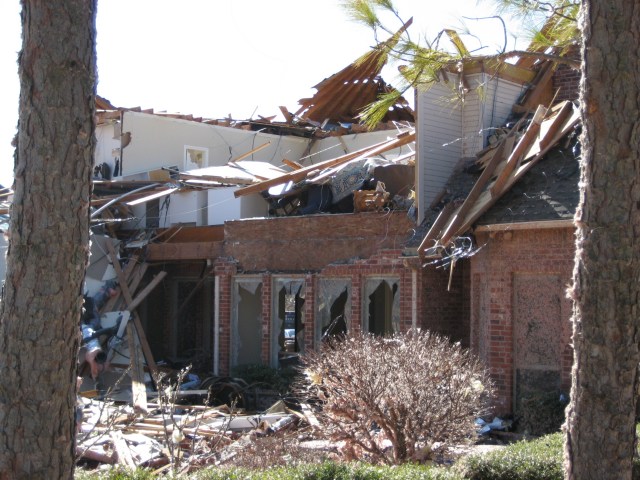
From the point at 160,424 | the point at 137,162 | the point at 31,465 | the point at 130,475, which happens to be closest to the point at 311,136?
the point at 137,162

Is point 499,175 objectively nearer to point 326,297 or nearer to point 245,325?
point 326,297

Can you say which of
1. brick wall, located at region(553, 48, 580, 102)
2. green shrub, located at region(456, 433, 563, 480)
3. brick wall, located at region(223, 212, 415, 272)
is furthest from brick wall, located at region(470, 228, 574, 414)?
green shrub, located at region(456, 433, 563, 480)

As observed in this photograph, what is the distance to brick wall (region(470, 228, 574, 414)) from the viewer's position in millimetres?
12195

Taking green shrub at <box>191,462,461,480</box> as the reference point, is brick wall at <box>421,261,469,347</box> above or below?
above

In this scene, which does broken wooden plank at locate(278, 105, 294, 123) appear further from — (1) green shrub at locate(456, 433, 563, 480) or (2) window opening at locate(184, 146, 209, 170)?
(1) green shrub at locate(456, 433, 563, 480)

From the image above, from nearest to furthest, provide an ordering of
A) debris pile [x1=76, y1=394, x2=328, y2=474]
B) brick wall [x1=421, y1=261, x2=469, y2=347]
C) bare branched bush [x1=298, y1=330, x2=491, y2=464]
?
bare branched bush [x1=298, y1=330, x2=491, y2=464] < debris pile [x1=76, y1=394, x2=328, y2=474] < brick wall [x1=421, y1=261, x2=469, y2=347]

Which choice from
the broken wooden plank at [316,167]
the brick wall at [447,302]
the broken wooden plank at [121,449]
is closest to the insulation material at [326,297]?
the brick wall at [447,302]

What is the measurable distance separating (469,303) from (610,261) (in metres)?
9.45

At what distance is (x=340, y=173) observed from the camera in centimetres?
1650

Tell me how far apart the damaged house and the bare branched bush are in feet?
9.12

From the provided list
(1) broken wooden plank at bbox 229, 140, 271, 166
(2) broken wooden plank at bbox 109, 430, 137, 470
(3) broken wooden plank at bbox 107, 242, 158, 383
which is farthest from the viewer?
(1) broken wooden plank at bbox 229, 140, 271, 166

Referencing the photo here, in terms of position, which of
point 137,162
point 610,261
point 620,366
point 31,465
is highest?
point 137,162

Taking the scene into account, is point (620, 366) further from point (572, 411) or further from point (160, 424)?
point (160, 424)

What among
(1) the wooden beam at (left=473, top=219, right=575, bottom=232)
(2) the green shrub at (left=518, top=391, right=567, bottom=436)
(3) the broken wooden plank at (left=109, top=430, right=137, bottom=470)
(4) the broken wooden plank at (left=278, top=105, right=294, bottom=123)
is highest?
(4) the broken wooden plank at (left=278, top=105, right=294, bottom=123)
